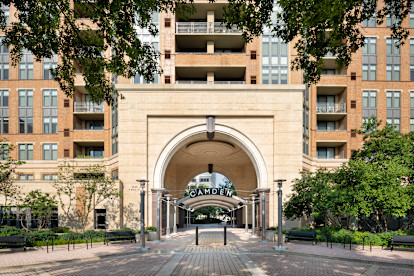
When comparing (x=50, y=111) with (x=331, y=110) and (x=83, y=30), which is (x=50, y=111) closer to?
(x=331, y=110)

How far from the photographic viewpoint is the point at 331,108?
41.9m

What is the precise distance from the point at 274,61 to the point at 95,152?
78.6 ft

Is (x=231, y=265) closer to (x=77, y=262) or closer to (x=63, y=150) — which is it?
(x=77, y=262)

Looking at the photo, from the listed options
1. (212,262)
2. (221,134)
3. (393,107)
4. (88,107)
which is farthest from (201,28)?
(212,262)

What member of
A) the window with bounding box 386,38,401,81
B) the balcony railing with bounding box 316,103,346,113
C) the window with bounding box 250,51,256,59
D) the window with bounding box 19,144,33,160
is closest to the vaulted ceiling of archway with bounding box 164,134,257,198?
the balcony railing with bounding box 316,103,346,113

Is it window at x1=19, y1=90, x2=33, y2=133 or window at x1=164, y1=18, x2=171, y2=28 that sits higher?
window at x1=164, y1=18, x2=171, y2=28

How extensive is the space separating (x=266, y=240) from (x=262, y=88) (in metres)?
13.0

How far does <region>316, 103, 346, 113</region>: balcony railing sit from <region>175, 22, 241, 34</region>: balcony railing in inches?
530

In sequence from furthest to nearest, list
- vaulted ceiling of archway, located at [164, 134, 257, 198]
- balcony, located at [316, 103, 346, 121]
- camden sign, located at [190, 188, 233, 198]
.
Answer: balcony, located at [316, 103, 346, 121], vaulted ceiling of archway, located at [164, 134, 257, 198], camden sign, located at [190, 188, 233, 198]

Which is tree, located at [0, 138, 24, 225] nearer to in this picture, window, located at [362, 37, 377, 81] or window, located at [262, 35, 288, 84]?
window, located at [262, 35, 288, 84]

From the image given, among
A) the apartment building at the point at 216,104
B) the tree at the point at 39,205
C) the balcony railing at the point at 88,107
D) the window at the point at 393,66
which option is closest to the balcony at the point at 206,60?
the apartment building at the point at 216,104

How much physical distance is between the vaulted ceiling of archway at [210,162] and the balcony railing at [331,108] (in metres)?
10.6

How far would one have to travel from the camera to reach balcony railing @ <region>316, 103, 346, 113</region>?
41.7 meters

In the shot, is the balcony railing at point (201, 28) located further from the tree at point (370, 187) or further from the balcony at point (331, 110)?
the tree at point (370, 187)
